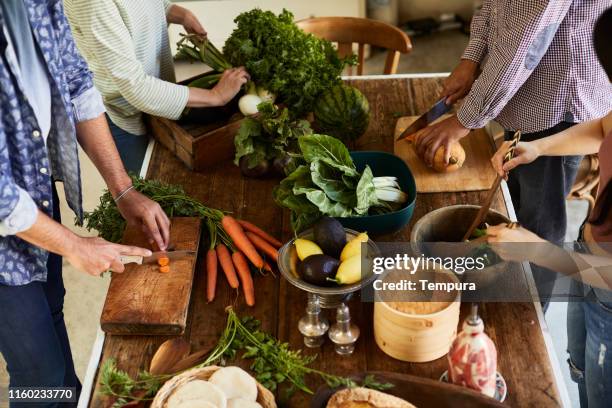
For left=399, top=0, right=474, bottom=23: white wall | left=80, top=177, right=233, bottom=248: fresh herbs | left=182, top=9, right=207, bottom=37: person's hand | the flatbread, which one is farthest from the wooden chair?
left=399, top=0, right=474, bottom=23: white wall

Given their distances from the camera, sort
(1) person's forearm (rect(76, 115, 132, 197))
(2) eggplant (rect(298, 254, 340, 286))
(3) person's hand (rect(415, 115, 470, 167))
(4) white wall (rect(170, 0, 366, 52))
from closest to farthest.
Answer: (2) eggplant (rect(298, 254, 340, 286)) → (1) person's forearm (rect(76, 115, 132, 197)) → (3) person's hand (rect(415, 115, 470, 167)) → (4) white wall (rect(170, 0, 366, 52))

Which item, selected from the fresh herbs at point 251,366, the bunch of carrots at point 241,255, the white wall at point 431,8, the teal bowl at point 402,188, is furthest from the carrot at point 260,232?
the white wall at point 431,8

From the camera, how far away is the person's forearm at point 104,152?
1859 mm

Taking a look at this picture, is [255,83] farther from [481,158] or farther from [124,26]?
[481,158]

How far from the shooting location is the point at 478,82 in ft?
6.31

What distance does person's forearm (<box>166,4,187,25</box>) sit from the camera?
245cm

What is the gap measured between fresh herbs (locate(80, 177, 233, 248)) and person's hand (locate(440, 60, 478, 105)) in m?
0.87

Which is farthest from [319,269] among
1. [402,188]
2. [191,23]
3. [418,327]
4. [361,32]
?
[361,32]

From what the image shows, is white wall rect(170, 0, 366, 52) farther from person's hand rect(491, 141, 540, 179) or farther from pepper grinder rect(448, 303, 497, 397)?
pepper grinder rect(448, 303, 497, 397)

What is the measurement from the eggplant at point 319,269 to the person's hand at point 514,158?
505 millimetres

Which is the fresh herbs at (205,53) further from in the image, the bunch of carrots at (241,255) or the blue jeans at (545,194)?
the blue jeans at (545,194)

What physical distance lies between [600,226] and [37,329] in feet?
4.81

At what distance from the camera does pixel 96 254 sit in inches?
62.3

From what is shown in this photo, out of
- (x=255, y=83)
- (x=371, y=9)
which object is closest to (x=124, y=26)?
(x=255, y=83)
